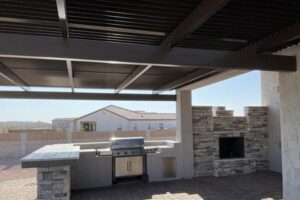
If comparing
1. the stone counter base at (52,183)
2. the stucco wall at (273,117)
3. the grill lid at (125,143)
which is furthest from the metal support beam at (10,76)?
the stucco wall at (273,117)

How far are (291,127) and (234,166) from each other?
4.42 meters

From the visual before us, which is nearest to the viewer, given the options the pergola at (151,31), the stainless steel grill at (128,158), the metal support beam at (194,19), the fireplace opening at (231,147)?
the metal support beam at (194,19)

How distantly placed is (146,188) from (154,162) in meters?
1.03

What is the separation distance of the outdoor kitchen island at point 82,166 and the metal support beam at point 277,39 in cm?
372

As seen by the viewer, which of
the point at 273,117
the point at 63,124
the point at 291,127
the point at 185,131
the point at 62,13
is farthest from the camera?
the point at 63,124

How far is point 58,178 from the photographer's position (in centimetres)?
502

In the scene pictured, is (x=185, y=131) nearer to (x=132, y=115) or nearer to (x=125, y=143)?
(x=125, y=143)

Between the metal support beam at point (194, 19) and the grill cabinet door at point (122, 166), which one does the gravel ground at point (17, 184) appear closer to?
the grill cabinet door at point (122, 166)

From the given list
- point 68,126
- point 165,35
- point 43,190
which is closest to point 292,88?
point 165,35

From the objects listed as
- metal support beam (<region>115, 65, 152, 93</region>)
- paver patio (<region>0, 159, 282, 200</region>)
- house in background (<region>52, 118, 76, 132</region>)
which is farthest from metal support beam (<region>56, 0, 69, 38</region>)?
house in background (<region>52, 118, 76, 132</region>)

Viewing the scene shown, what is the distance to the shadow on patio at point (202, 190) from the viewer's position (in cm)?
600

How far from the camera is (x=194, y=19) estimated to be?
2.85 metres

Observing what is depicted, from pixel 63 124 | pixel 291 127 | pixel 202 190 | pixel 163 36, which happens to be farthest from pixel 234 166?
pixel 63 124

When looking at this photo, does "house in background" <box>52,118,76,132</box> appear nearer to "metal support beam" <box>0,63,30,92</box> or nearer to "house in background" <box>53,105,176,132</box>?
"house in background" <box>53,105,176,132</box>
